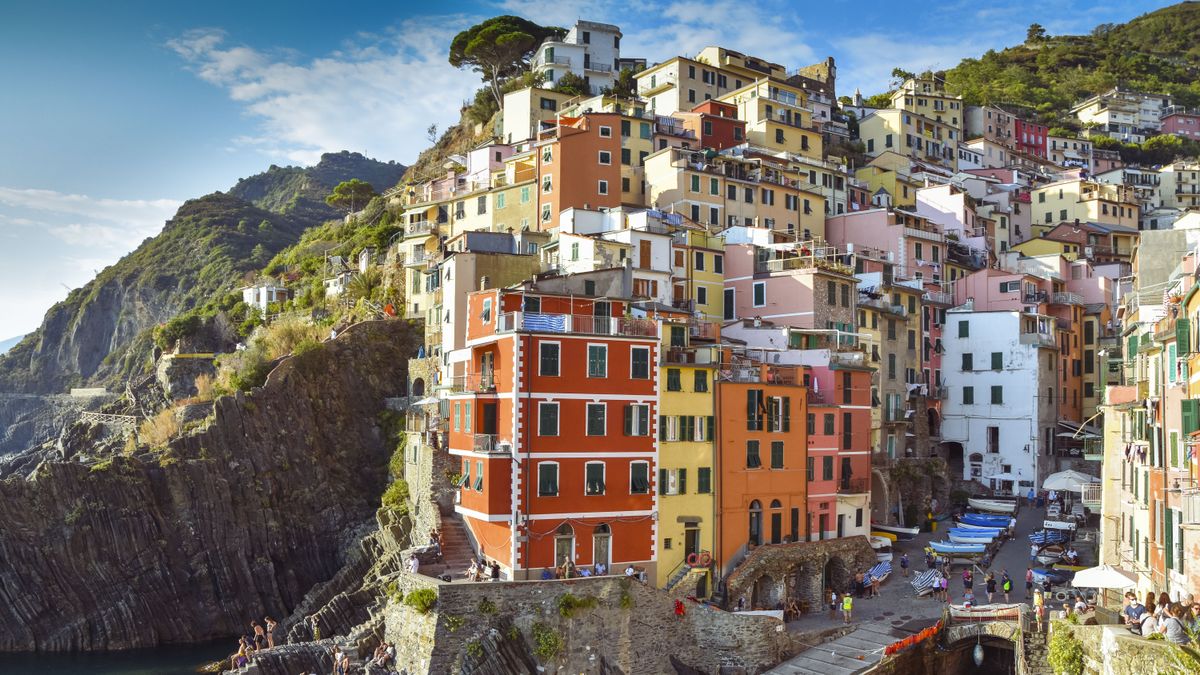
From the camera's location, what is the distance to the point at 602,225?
198 feet

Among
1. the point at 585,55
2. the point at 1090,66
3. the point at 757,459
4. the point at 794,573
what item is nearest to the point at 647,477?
the point at 757,459

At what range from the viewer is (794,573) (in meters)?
46.4

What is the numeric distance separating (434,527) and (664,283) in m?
17.6

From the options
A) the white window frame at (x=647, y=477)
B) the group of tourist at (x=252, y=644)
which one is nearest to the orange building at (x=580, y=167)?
the white window frame at (x=647, y=477)

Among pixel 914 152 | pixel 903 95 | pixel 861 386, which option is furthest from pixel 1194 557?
pixel 903 95

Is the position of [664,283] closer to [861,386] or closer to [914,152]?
[861,386]

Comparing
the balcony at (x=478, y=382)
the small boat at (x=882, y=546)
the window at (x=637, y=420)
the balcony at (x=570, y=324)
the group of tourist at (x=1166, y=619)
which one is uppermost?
the balcony at (x=570, y=324)

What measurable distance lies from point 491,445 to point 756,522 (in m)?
12.9

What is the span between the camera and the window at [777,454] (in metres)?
47.2

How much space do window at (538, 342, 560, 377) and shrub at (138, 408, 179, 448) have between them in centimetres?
3205

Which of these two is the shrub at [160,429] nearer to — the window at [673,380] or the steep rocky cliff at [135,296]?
the window at [673,380]

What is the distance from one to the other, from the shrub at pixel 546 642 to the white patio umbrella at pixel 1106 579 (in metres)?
18.2

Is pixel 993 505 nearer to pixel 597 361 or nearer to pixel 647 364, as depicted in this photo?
pixel 647 364

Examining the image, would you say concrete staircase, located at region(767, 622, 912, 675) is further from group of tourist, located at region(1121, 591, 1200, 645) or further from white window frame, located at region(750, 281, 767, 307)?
white window frame, located at region(750, 281, 767, 307)
